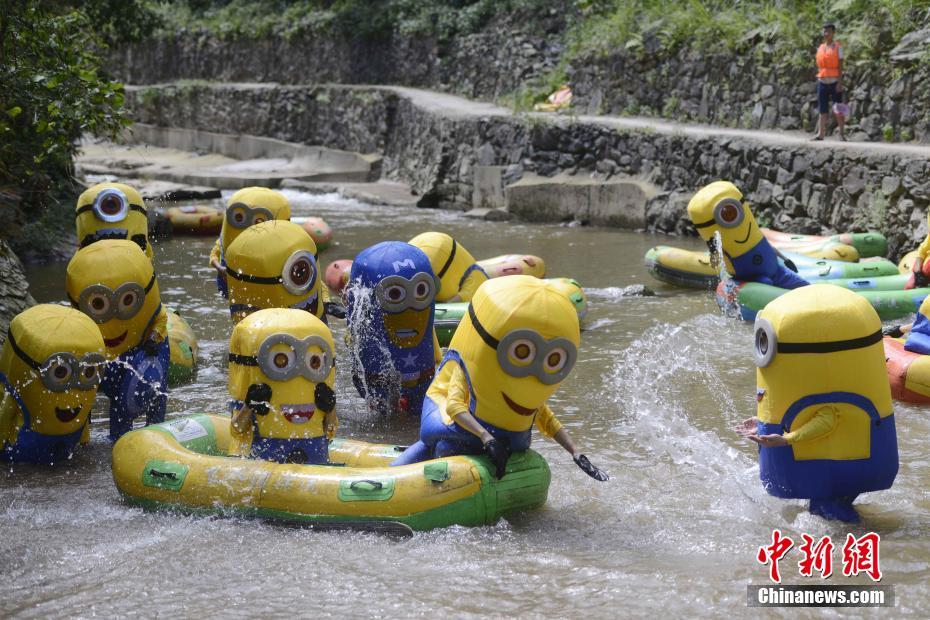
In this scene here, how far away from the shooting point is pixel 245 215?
368 inches

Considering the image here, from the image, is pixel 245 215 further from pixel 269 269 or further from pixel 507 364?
pixel 507 364

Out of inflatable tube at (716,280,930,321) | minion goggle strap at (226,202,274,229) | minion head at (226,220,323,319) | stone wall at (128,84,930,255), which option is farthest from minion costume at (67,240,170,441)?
stone wall at (128,84,930,255)

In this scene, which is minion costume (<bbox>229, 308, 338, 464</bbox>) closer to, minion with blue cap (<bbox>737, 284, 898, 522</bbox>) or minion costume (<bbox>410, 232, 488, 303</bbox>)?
minion with blue cap (<bbox>737, 284, 898, 522</bbox>)

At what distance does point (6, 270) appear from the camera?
9.70 m

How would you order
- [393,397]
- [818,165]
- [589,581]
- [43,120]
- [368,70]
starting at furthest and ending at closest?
[368,70] < [818,165] < [393,397] < [43,120] < [589,581]

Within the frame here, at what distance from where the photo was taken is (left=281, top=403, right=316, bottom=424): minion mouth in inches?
246

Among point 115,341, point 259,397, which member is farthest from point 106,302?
point 259,397

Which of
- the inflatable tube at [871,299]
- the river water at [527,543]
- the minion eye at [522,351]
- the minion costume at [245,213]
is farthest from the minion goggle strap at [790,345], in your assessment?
the inflatable tube at [871,299]

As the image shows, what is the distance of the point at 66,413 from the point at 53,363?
373 mm

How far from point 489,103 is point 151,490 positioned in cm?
1917

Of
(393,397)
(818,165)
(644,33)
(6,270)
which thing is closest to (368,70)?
(644,33)

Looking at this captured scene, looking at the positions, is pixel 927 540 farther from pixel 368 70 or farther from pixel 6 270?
pixel 368 70

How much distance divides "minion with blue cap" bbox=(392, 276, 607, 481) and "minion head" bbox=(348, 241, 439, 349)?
1.73 metres

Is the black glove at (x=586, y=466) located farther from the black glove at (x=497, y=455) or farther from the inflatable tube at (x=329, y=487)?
the black glove at (x=497, y=455)
